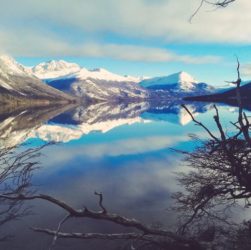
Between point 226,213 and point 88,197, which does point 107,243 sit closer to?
point 226,213

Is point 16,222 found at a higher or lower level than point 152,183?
lower

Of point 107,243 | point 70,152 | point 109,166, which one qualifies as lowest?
point 107,243

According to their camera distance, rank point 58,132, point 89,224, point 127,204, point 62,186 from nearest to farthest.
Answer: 1. point 89,224
2. point 127,204
3. point 62,186
4. point 58,132

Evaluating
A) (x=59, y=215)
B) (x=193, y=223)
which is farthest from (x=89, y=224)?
(x=193, y=223)

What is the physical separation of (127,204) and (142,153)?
97.2 ft

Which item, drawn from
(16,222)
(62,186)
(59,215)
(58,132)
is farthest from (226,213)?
(58,132)

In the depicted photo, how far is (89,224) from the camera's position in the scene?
2741 cm

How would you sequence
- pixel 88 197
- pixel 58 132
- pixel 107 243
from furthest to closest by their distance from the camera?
1. pixel 58 132
2. pixel 88 197
3. pixel 107 243

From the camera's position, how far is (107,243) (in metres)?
23.5

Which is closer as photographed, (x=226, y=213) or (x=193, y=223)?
(x=193, y=223)

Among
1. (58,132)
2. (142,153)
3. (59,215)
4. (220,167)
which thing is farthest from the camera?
(58,132)

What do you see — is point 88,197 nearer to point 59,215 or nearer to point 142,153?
point 59,215

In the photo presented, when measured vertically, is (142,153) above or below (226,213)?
above

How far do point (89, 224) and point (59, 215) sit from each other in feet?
9.74
